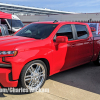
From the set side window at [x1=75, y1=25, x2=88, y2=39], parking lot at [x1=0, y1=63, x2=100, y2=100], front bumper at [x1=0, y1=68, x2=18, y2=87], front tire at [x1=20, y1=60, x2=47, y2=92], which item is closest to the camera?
front bumper at [x1=0, y1=68, x2=18, y2=87]

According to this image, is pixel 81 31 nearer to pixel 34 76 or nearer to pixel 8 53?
pixel 34 76

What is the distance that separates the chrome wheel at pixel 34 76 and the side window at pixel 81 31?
1.68 meters

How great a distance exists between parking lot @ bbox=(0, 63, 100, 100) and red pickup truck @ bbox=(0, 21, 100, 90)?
0.30 meters

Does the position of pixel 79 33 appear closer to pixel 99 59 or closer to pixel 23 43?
pixel 99 59

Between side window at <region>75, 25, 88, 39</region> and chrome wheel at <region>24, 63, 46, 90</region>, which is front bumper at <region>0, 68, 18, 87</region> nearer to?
chrome wheel at <region>24, 63, 46, 90</region>

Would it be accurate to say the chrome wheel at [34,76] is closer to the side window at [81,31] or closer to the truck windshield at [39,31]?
the truck windshield at [39,31]

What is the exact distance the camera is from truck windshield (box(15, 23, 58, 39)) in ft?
12.6

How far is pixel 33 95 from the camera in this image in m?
3.27

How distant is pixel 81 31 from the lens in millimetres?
4660

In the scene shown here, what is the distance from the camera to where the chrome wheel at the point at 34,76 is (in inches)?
129

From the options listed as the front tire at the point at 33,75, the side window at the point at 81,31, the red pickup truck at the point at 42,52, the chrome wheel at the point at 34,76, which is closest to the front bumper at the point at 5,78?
the red pickup truck at the point at 42,52

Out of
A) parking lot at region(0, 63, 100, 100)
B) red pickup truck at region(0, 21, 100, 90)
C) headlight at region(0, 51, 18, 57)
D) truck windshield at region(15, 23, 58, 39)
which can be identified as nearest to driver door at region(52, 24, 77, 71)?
red pickup truck at region(0, 21, 100, 90)

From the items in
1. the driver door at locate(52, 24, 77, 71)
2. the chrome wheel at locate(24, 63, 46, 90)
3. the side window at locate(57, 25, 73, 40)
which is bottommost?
the chrome wheel at locate(24, 63, 46, 90)

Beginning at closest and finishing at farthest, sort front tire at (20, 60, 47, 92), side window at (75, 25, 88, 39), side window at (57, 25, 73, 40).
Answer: front tire at (20, 60, 47, 92) < side window at (57, 25, 73, 40) < side window at (75, 25, 88, 39)
